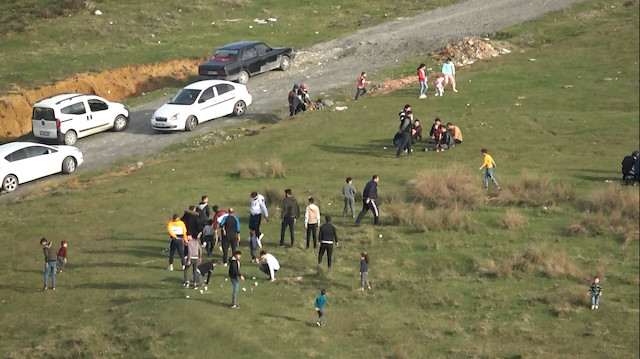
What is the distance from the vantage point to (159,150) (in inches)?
1518

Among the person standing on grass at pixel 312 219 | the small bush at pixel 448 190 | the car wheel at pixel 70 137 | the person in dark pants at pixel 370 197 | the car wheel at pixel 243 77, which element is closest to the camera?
the person standing on grass at pixel 312 219

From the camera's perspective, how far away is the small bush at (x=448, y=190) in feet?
97.2

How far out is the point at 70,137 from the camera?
129 ft

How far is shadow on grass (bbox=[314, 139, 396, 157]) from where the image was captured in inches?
1430

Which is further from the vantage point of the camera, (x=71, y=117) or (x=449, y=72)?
(x=449, y=72)

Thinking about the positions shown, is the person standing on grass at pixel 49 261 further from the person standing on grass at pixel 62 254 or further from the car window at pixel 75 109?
the car window at pixel 75 109

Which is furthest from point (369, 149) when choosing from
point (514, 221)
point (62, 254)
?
point (62, 254)

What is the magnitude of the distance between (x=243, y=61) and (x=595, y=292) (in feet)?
85.4

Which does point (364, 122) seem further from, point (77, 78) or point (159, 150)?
point (77, 78)

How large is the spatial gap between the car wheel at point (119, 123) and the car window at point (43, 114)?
2582mm

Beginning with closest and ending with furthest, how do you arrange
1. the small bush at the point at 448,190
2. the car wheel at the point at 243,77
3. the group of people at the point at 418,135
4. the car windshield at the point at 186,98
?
1. the small bush at the point at 448,190
2. the group of people at the point at 418,135
3. the car windshield at the point at 186,98
4. the car wheel at the point at 243,77

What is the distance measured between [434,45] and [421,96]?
8755mm

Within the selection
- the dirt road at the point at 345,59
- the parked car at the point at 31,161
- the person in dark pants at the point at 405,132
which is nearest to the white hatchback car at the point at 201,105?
the dirt road at the point at 345,59

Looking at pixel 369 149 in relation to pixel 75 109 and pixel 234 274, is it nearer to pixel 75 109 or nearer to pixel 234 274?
pixel 75 109
